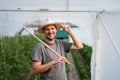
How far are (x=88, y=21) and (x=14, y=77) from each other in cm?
212

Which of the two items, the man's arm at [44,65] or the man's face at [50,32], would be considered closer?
the man's arm at [44,65]

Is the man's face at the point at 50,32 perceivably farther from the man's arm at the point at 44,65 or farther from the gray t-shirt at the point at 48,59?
the man's arm at the point at 44,65

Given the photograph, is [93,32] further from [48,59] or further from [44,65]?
[44,65]

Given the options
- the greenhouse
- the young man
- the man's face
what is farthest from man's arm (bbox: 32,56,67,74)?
the greenhouse

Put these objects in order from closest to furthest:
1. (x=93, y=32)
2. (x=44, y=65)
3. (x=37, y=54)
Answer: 1. (x=44, y=65)
2. (x=37, y=54)
3. (x=93, y=32)

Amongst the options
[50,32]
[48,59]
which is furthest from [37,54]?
[50,32]

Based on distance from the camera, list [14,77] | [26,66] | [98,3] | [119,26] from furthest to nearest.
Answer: [26,66], [14,77], [98,3], [119,26]

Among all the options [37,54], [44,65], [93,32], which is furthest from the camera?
[93,32]

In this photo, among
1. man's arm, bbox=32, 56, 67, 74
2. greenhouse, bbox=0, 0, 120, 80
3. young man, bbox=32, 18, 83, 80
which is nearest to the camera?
man's arm, bbox=32, 56, 67, 74

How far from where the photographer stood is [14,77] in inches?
303

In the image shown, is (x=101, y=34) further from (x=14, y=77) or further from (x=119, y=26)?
(x=14, y=77)

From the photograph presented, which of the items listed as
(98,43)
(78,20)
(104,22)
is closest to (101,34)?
(98,43)

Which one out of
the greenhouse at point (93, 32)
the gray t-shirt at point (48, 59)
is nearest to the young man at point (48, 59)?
the gray t-shirt at point (48, 59)

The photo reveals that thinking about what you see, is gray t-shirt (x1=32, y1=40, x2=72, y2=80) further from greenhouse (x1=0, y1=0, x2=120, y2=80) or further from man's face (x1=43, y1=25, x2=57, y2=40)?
greenhouse (x1=0, y1=0, x2=120, y2=80)
